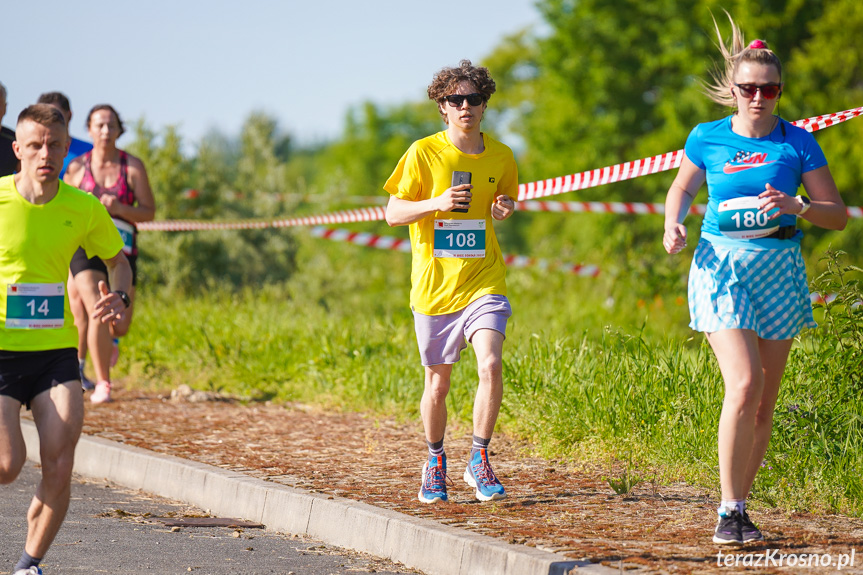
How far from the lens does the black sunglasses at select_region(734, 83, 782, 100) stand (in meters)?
4.55

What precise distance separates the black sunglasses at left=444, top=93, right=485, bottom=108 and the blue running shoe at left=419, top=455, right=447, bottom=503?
5.85ft

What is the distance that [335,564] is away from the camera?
5023mm

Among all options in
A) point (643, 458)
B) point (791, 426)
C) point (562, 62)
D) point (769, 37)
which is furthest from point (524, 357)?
point (562, 62)

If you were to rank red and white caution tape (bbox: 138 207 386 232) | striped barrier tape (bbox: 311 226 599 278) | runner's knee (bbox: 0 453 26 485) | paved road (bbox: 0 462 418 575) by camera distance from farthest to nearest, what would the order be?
striped barrier tape (bbox: 311 226 599 278) → red and white caution tape (bbox: 138 207 386 232) → paved road (bbox: 0 462 418 575) → runner's knee (bbox: 0 453 26 485)

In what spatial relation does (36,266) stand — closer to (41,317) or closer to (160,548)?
(41,317)

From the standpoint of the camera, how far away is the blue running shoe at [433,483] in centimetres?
562

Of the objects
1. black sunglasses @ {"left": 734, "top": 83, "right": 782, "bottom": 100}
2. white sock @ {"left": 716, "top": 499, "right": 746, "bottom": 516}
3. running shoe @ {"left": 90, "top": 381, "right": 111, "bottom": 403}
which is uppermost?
black sunglasses @ {"left": 734, "top": 83, "right": 782, "bottom": 100}

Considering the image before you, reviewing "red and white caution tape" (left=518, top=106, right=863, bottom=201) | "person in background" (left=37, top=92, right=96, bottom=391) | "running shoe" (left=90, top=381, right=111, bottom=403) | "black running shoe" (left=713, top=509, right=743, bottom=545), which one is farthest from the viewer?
"running shoe" (left=90, top=381, right=111, bottom=403)

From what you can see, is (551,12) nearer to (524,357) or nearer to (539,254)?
(539,254)

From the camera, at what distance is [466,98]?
222 inches

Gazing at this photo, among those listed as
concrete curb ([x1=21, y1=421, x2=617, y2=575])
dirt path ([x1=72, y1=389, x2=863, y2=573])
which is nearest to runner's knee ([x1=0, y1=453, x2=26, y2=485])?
concrete curb ([x1=21, y1=421, x2=617, y2=575])

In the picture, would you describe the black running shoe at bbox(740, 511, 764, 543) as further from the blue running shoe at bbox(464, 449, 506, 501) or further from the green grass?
the blue running shoe at bbox(464, 449, 506, 501)

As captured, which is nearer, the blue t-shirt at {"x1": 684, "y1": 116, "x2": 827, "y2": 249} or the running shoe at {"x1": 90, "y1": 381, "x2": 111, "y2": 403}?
the blue t-shirt at {"x1": 684, "y1": 116, "x2": 827, "y2": 249}

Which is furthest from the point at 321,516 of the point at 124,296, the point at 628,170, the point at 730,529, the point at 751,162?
the point at 628,170
